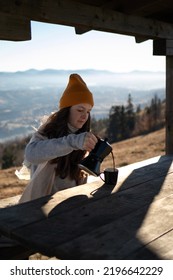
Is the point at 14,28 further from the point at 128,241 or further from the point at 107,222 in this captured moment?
the point at 128,241

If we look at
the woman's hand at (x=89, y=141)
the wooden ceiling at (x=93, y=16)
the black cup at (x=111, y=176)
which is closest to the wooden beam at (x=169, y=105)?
the wooden ceiling at (x=93, y=16)

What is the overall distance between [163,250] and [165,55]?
3.91 m

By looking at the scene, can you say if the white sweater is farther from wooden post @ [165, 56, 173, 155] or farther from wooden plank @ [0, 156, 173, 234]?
wooden post @ [165, 56, 173, 155]

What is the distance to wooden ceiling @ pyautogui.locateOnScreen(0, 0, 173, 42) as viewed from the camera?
2.90m

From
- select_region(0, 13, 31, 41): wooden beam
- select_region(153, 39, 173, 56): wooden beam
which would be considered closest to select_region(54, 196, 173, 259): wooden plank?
select_region(0, 13, 31, 41): wooden beam

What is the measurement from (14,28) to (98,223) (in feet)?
5.92

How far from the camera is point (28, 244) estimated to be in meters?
1.76

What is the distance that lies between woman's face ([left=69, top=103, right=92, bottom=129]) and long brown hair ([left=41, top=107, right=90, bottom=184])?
0.15ft

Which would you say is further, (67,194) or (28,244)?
(67,194)

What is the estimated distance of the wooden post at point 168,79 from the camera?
5.04 metres

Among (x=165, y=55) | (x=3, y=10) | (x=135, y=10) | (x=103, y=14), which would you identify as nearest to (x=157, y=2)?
(x=135, y=10)

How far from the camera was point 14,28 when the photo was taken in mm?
2896

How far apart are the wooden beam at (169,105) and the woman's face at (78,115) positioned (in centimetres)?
263
